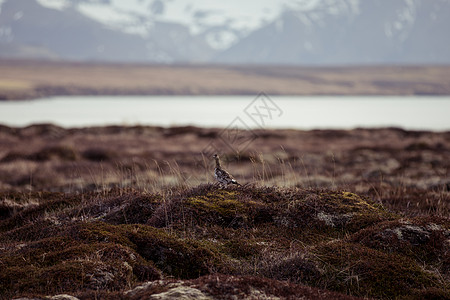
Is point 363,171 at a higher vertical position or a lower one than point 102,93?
lower

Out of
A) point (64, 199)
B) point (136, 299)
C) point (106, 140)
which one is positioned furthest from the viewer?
point (106, 140)

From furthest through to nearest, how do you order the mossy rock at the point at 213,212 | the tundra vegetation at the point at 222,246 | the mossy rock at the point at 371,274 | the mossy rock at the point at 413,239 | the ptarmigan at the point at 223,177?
1. the ptarmigan at the point at 223,177
2. the mossy rock at the point at 213,212
3. the mossy rock at the point at 413,239
4. the mossy rock at the point at 371,274
5. the tundra vegetation at the point at 222,246

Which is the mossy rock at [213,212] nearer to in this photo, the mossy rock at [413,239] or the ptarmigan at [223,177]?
the ptarmigan at [223,177]

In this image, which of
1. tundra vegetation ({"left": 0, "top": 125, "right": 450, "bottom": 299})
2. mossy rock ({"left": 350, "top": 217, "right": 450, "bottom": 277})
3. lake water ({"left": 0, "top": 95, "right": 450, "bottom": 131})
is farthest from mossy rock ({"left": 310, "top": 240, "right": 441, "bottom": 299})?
lake water ({"left": 0, "top": 95, "right": 450, "bottom": 131})

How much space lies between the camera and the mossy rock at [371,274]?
246 inches

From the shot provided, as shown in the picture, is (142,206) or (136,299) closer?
(136,299)

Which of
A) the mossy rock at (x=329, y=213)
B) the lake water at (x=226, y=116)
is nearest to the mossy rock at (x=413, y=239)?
the mossy rock at (x=329, y=213)

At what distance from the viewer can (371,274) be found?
645cm

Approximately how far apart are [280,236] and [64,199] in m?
5.52

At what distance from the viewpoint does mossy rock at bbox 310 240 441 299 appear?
6238mm

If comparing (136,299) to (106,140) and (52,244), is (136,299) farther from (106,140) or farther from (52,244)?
(106,140)

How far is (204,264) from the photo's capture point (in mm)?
6609

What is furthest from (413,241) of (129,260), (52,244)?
(52,244)

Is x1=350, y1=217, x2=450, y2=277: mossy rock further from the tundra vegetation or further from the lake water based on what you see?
the lake water
